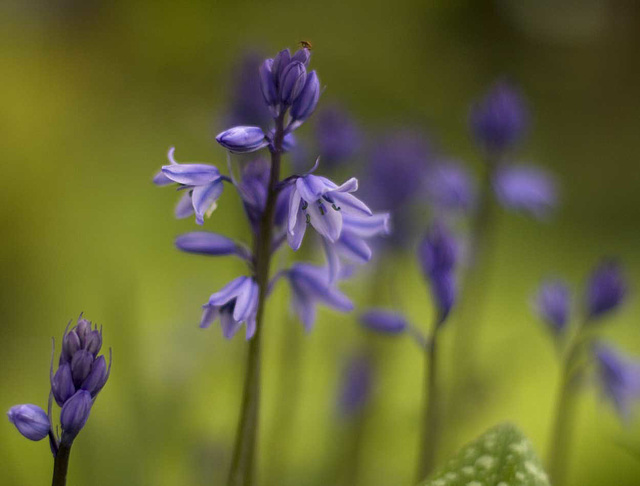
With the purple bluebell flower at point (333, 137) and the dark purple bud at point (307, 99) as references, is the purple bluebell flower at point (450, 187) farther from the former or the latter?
the dark purple bud at point (307, 99)

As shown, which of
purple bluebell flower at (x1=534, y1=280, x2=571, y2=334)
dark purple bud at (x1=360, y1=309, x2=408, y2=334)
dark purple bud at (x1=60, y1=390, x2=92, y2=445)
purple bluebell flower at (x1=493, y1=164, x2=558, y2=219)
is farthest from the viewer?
purple bluebell flower at (x1=493, y1=164, x2=558, y2=219)

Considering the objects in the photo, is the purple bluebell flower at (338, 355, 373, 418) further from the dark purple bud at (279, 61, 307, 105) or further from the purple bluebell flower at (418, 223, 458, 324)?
the dark purple bud at (279, 61, 307, 105)

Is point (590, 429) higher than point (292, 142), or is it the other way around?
point (292, 142)

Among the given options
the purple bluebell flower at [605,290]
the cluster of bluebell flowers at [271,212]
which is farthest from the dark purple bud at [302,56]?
the purple bluebell flower at [605,290]

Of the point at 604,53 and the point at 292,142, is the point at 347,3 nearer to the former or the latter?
the point at 604,53

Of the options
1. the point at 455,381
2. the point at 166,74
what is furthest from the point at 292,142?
the point at 166,74

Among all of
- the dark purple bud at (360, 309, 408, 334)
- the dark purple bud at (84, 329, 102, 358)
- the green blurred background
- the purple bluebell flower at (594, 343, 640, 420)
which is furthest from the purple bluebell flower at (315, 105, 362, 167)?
the dark purple bud at (84, 329, 102, 358)
